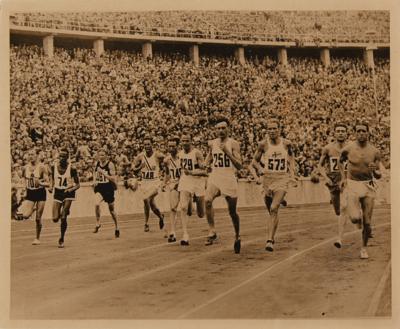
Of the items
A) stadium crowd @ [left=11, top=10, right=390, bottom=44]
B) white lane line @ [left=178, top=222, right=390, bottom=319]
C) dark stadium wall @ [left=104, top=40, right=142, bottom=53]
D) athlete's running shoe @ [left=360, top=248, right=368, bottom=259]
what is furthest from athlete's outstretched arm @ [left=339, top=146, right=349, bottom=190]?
dark stadium wall @ [left=104, top=40, right=142, bottom=53]

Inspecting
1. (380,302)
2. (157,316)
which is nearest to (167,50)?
(157,316)

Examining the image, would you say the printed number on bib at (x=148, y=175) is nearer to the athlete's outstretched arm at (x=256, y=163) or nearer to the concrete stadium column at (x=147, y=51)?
the athlete's outstretched arm at (x=256, y=163)

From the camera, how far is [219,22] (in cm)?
471

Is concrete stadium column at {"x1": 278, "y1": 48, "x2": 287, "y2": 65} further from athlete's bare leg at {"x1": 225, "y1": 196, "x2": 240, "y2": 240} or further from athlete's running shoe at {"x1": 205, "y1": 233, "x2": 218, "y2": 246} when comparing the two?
athlete's running shoe at {"x1": 205, "y1": 233, "x2": 218, "y2": 246}

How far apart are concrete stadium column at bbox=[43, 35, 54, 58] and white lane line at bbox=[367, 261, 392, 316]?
2815mm

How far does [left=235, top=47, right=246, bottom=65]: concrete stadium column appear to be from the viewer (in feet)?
15.8

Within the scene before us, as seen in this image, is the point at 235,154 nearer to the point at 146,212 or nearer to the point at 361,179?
the point at 146,212

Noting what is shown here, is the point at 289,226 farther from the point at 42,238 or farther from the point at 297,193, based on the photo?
the point at 42,238

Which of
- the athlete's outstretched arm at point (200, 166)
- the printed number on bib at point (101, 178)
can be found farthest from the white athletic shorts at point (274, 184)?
the printed number on bib at point (101, 178)

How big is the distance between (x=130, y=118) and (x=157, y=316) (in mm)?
1420

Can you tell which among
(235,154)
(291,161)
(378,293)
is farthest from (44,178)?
(378,293)

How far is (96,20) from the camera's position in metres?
4.69

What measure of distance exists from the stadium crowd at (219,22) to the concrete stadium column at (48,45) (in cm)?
8

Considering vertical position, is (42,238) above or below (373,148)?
below
